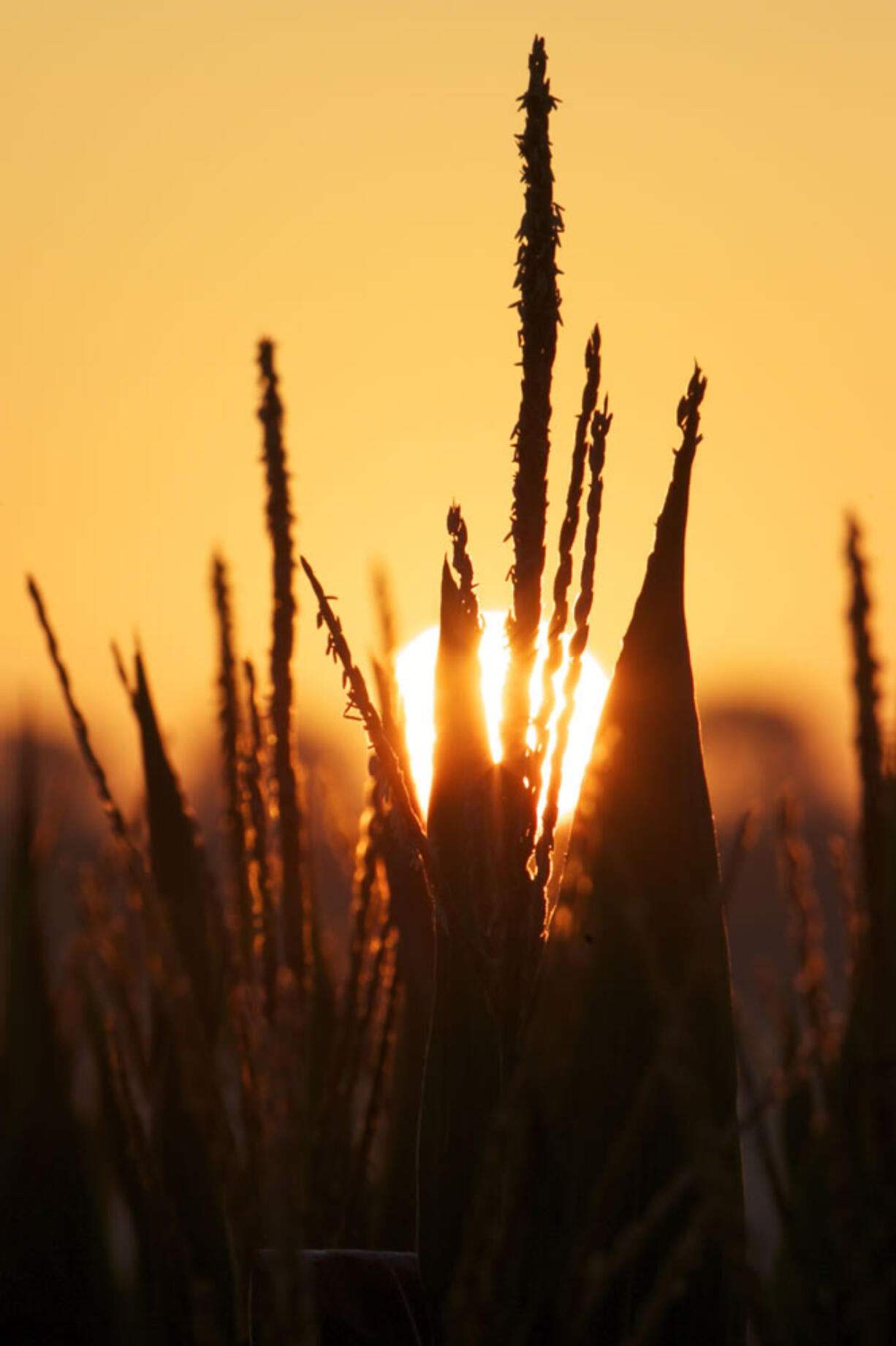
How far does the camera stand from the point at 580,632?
0.76 metres

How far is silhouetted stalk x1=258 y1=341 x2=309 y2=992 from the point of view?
2.99ft

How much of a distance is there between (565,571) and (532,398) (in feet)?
0.31

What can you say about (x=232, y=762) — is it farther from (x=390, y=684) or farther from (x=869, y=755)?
(x=869, y=755)

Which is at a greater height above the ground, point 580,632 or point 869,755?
point 580,632

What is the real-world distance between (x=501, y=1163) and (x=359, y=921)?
44cm

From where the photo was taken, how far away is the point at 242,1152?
0.91 m

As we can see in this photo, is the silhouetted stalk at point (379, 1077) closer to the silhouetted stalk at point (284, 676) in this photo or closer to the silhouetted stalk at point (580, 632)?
the silhouetted stalk at point (284, 676)

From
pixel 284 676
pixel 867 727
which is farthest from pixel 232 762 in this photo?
pixel 867 727

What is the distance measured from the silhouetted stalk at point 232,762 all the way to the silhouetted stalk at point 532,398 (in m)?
0.28

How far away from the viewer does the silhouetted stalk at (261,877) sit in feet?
3.01

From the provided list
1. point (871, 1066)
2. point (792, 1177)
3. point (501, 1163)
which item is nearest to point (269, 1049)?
point (501, 1163)

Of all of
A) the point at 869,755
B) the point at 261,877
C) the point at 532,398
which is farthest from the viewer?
the point at 261,877

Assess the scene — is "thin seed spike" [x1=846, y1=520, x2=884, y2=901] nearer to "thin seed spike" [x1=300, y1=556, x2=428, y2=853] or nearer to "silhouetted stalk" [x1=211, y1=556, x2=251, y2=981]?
"thin seed spike" [x1=300, y1=556, x2=428, y2=853]

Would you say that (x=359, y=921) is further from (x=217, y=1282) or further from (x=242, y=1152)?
(x=217, y=1282)
